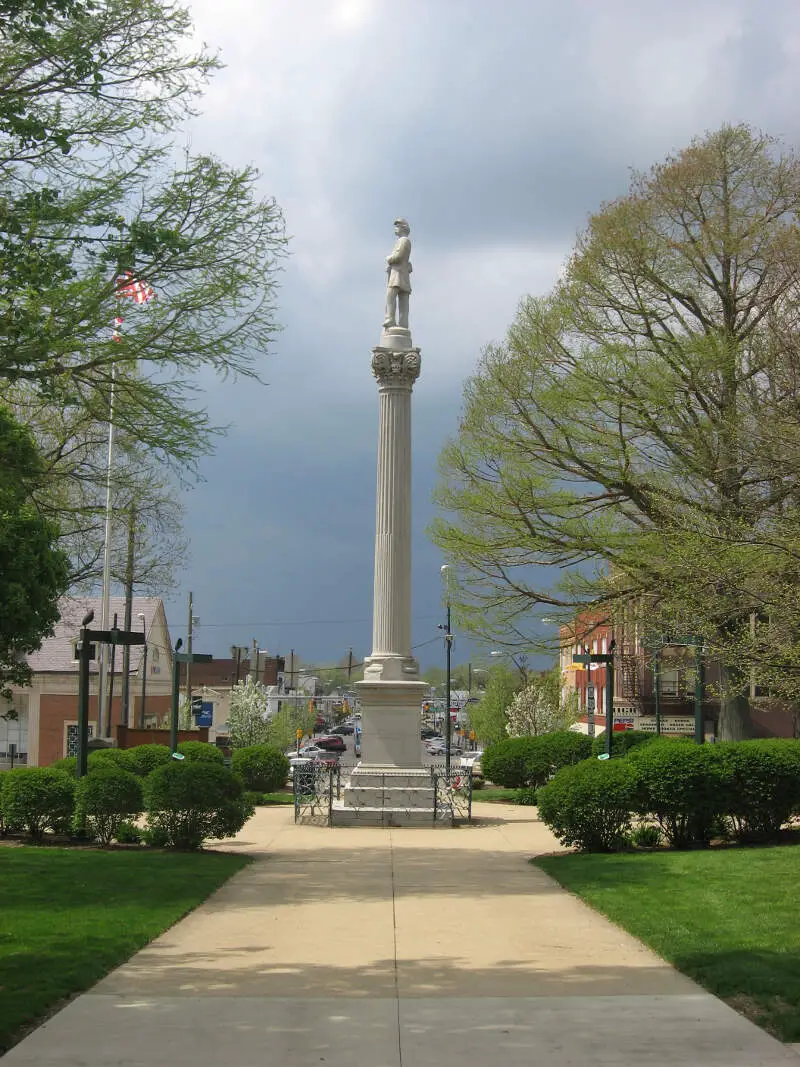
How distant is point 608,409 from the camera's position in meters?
25.8

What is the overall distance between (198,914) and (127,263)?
634cm

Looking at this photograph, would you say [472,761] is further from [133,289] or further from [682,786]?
[133,289]

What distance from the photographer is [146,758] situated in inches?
1088

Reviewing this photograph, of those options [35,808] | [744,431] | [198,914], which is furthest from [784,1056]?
[35,808]

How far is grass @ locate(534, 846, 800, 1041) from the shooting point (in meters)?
8.52

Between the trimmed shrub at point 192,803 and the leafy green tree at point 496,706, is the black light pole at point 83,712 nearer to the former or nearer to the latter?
the trimmed shrub at point 192,803

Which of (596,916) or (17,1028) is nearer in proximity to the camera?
(17,1028)

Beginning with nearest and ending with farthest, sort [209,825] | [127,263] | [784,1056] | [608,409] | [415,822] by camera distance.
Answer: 1. [784,1056]
2. [127,263]
3. [209,825]
4. [415,822]
5. [608,409]

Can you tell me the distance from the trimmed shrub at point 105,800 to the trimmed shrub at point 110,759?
446 centimetres

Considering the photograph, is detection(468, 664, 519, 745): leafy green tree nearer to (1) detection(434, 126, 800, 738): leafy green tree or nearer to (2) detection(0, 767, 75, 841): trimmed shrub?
(1) detection(434, 126, 800, 738): leafy green tree

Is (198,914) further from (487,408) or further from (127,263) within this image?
(487,408)

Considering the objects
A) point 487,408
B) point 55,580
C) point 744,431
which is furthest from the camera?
point 487,408

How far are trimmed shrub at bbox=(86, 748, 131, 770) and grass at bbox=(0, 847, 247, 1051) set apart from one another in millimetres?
5346

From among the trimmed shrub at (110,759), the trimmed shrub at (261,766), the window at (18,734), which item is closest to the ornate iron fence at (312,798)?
the trimmed shrub at (110,759)
